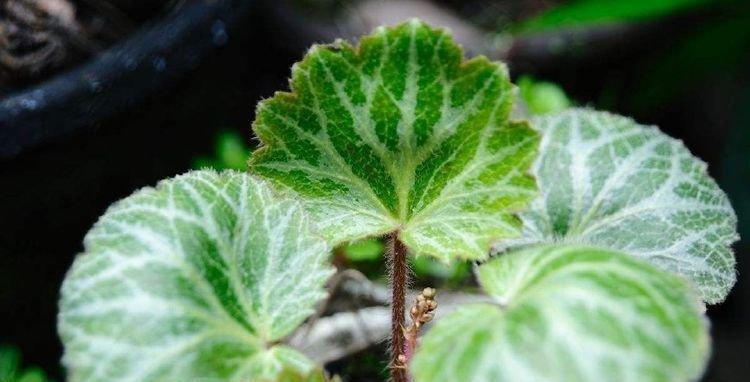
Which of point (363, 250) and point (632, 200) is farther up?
point (632, 200)

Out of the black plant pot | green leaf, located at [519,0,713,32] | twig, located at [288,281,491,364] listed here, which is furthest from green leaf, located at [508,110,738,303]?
green leaf, located at [519,0,713,32]

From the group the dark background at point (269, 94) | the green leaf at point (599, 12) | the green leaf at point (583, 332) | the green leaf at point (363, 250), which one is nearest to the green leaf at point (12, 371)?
the dark background at point (269, 94)

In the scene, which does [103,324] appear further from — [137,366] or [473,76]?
[473,76]

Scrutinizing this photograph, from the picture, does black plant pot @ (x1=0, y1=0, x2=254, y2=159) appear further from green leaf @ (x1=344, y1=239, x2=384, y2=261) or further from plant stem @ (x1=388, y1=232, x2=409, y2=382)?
plant stem @ (x1=388, y1=232, x2=409, y2=382)

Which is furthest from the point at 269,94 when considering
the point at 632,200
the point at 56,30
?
the point at 632,200

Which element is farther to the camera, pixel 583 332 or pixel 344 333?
pixel 344 333

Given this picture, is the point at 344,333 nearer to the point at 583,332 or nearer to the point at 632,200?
the point at 632,200

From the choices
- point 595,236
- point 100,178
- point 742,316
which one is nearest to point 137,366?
point 595,236
